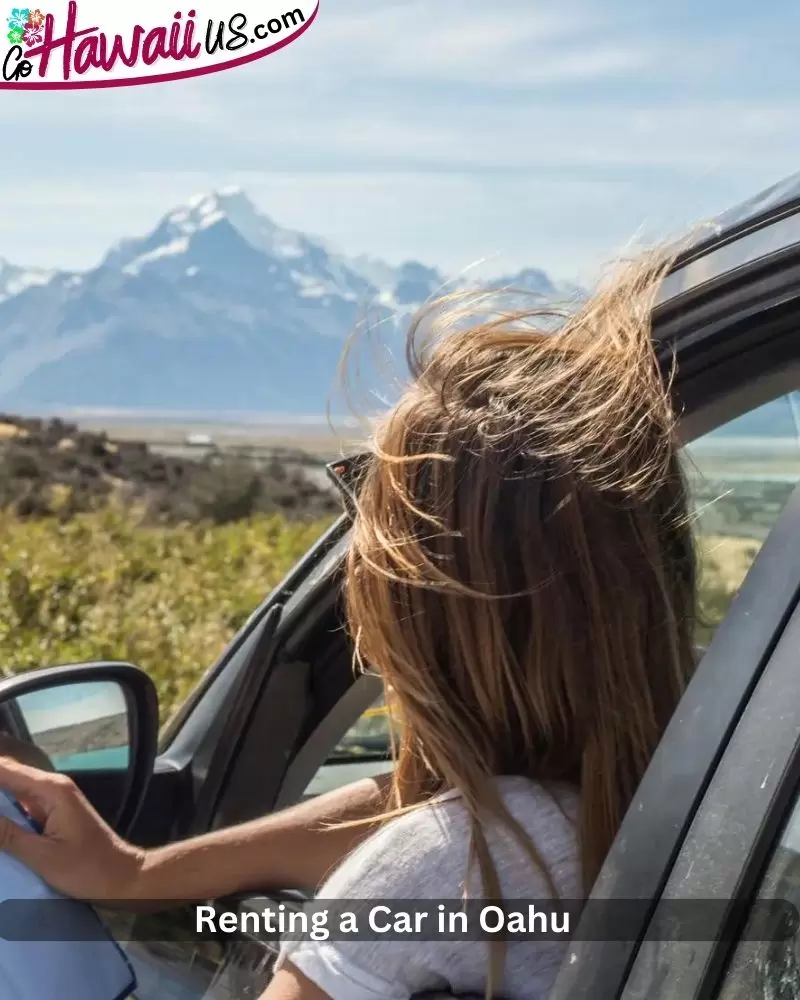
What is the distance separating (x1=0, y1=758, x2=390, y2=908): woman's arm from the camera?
154 cm

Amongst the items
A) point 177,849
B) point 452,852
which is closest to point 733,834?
point 452,852

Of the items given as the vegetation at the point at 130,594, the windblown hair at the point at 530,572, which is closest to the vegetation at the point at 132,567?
the vegetation at the point at 130,594

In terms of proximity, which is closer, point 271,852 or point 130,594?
point 271,852

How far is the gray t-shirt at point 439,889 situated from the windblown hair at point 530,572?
0.07 feet

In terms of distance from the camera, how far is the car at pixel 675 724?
97 cm

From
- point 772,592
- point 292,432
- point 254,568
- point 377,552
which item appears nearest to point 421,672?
point 377,552

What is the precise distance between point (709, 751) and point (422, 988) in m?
0.39

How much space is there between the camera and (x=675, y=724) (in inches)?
42.1

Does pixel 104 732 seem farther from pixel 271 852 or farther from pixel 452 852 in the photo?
pixel 452 852

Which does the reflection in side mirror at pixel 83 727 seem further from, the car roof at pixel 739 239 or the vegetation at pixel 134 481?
the vegetation at pixel 134 481

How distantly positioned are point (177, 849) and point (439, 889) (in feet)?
1.79

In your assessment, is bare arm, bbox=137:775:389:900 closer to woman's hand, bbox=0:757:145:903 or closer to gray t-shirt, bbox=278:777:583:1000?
woman's hand, bbox=0:757:145:903

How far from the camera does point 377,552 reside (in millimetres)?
1313

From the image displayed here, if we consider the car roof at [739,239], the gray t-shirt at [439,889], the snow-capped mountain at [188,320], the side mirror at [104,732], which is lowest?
the snow-capped mountain at [188,320]
